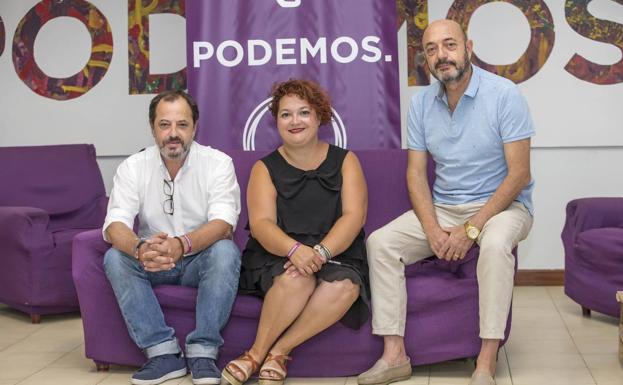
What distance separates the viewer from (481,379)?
335 cm

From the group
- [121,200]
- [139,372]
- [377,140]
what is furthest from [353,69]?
[139,372]

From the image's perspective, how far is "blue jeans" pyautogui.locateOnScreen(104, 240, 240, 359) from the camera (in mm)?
3523

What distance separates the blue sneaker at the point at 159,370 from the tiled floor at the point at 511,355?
0.12 ft

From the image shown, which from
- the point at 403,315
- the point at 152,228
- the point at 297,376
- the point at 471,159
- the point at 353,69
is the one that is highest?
the point at 353,69

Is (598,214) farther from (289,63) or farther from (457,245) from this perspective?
(289,63)

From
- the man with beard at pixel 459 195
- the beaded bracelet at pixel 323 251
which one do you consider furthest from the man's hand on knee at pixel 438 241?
the beaded bracelet at pixel 323 251

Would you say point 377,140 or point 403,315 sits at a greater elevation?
point 377,140

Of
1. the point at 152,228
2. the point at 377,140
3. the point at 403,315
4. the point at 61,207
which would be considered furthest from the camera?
the point at 61,207

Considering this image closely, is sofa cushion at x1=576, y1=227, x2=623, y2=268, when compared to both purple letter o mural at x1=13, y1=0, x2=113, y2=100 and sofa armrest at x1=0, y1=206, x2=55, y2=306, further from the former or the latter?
purple letter o mural at x1=13, y1=0, x2=113, y2=100

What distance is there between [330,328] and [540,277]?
7.56ft

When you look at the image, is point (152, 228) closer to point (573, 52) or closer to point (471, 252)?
point (471, 252)

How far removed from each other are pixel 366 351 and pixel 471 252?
1.75ft

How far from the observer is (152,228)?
3.77 meters

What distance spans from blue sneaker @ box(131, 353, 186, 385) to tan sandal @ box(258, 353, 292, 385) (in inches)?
13.3
